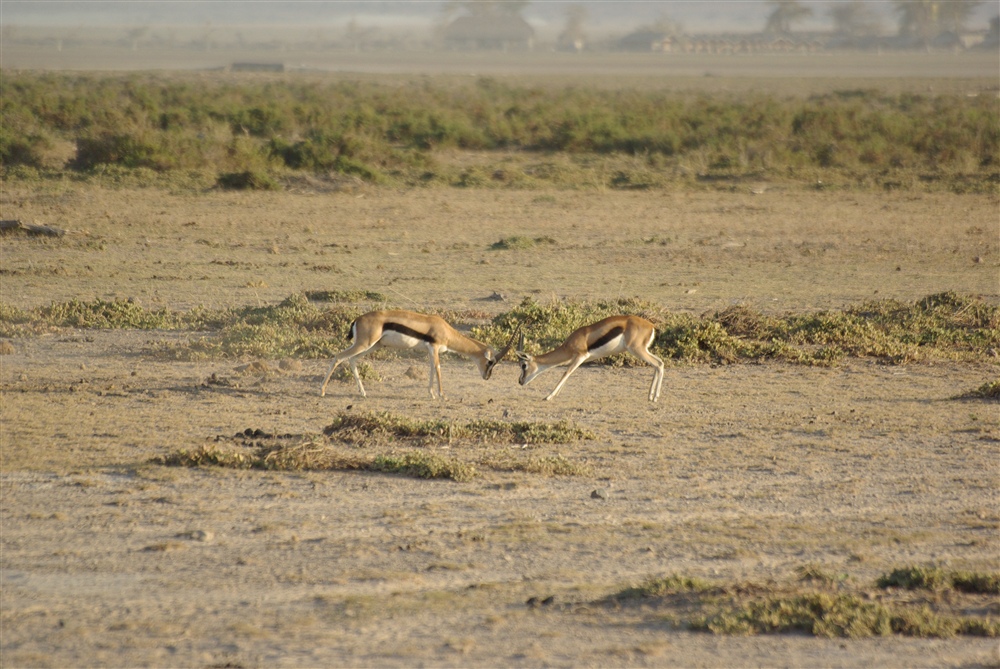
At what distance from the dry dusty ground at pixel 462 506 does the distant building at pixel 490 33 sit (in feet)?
474

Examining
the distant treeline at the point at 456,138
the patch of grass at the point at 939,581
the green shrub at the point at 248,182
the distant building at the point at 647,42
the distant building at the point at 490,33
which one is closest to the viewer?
the patch of grass at the point at 939,581

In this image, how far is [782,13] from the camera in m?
156

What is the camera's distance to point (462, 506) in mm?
6871

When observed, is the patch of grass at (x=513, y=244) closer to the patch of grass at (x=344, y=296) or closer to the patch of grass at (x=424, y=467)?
the patch of grass at (x=344, y=296)

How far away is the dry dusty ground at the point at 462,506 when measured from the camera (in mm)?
4965

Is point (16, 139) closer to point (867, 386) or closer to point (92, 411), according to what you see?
point (92, 411)

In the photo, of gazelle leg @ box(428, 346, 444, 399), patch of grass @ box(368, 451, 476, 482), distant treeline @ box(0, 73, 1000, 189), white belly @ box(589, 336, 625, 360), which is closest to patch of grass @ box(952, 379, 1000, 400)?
white belly @ box(589, 336, 625, 360)

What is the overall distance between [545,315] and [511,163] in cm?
1787

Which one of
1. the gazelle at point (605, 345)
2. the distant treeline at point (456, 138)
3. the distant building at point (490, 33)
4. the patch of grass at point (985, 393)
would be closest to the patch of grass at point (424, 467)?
the gazelle at point (605, 345)

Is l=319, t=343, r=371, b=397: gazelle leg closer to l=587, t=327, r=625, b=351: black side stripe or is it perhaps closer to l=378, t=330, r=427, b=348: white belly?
l=378, t=330, r=427, b=348: white belly

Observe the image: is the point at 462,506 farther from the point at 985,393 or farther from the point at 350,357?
the point at 985,393

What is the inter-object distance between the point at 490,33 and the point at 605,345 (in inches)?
6081

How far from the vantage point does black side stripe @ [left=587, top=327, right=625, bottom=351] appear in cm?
974

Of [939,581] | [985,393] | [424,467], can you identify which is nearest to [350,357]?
[424,467]
